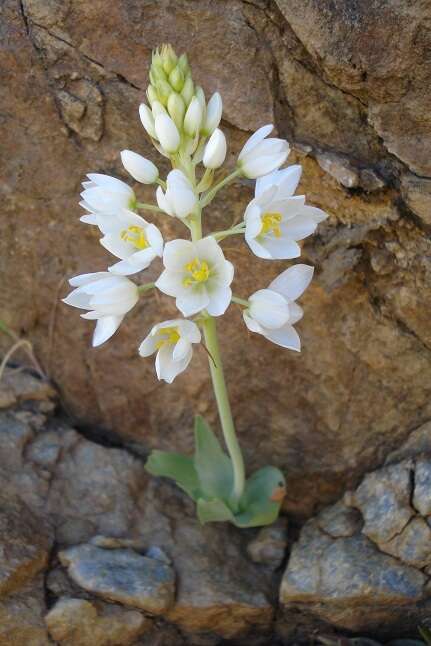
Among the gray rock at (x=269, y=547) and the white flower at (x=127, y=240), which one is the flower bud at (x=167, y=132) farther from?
the gray rock at (x=269, y=547)

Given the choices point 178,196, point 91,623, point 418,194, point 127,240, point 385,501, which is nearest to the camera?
point 178,196

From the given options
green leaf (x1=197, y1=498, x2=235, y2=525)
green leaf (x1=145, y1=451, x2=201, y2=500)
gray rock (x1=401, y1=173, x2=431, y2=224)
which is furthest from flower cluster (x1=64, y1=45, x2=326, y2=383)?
green leaf (x1=145, y1=451, x2=201, y2=500)

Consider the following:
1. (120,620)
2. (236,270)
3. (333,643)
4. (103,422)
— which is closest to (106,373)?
(103,422)

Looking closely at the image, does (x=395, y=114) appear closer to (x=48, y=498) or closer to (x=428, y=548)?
(x=428, y=548)

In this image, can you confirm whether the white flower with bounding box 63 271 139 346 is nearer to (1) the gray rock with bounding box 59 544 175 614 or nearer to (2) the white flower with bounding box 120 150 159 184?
(2) the white flower with bounding box 120 150 159 184

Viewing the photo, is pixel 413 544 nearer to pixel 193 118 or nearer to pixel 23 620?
pixel 23 620

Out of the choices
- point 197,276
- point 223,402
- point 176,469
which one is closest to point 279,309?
point 197,276
